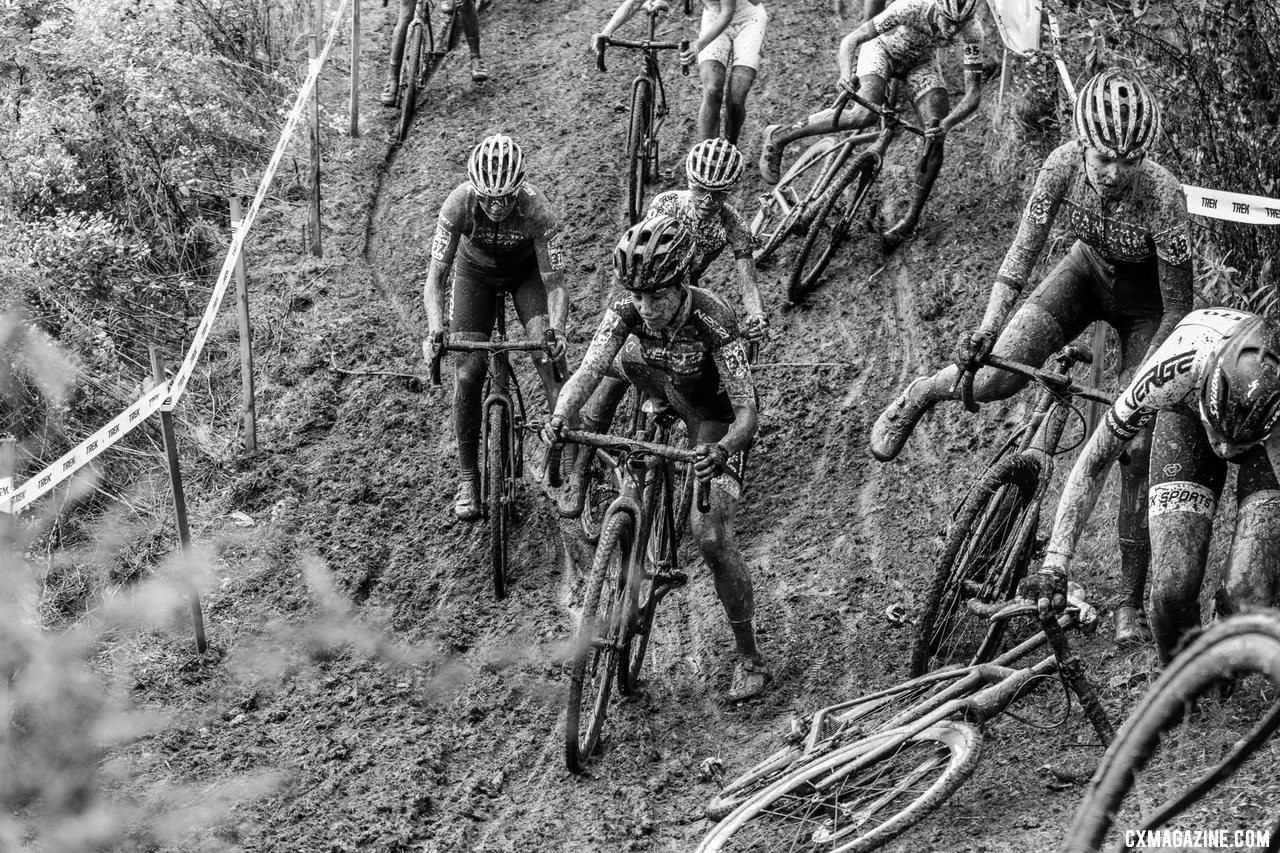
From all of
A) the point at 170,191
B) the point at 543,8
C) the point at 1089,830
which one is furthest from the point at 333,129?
the point at 1089,830

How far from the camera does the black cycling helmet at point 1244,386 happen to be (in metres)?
5.61

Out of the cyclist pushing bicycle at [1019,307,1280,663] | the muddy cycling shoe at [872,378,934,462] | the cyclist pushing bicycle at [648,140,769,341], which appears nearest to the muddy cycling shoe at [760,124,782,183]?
the cyclist pushing bicycle at [648,140,769,341]

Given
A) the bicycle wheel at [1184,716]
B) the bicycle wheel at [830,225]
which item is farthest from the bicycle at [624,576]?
the bicycle wheel at [830,225]

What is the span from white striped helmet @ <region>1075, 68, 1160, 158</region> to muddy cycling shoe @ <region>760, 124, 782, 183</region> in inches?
193

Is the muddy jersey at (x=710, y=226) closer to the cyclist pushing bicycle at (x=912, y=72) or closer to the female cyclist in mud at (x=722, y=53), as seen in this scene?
the cyclist pushing bicycle at (x=912, y=72)

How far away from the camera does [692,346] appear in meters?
7.65

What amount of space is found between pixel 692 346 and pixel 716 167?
207 centimetres

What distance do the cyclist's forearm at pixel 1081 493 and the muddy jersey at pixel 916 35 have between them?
5544 millimetres

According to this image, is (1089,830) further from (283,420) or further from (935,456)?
(283,420)

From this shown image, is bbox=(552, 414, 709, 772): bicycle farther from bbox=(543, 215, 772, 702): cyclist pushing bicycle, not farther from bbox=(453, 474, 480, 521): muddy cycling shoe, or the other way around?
bbox=(453, 474, 480, 521): muddy cycling shoe

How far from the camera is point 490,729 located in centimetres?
768

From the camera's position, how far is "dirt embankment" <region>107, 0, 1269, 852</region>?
6.94m

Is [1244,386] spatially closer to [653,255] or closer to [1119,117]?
[1119,117]

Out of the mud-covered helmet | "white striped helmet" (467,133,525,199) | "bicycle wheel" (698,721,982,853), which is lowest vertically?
"bicycle wheel" (698,721,982,853)
